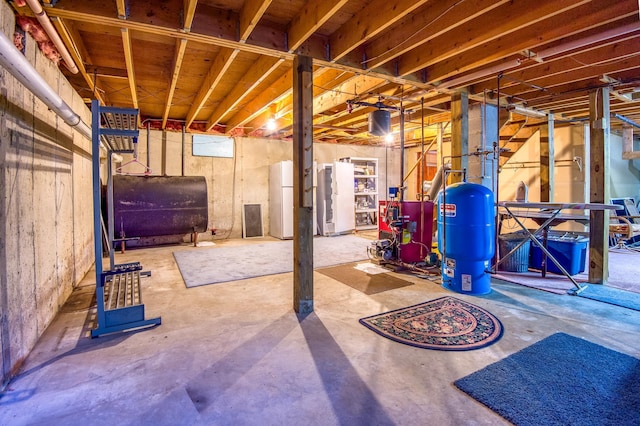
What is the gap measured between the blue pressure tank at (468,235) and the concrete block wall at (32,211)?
139 inches

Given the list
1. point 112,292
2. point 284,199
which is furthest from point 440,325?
point 284,199

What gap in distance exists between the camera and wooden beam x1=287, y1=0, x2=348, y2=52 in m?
2.27

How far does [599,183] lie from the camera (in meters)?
3.72

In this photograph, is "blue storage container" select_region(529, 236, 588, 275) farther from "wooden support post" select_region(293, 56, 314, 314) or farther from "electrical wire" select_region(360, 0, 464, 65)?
"wooden support post" select_region(293, 56, 314, 314)

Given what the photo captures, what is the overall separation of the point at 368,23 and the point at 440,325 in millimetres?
2486

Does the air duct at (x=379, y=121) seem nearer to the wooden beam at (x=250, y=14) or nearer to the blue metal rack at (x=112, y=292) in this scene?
the wooden beam at (x=250, y=14)

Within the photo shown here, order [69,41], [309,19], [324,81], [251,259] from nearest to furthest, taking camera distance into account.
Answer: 1. [309,19]
2. [69,41]
3. [324,81]
4. [251,259]

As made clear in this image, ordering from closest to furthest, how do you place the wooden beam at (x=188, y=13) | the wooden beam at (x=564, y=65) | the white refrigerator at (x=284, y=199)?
1. the wooden beam at (x=188, y=13)
2. the wooden beam at (x=564, y=65)
3. the white refrigerator at (x=284, y=199)

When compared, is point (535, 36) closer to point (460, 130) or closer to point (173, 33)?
point (460, 130)

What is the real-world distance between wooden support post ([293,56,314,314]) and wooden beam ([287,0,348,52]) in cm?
17

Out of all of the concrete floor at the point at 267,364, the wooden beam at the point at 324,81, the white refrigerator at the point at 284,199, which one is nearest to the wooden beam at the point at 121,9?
the wooden beam at the point at 324,81

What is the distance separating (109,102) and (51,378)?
4.73 meters

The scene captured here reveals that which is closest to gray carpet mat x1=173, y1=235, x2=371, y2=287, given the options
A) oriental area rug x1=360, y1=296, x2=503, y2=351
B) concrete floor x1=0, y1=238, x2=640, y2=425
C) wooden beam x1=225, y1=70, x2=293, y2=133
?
concrete floor x1=0, y1=238, x2=640, y2=425

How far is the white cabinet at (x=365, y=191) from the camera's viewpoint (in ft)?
27.7
